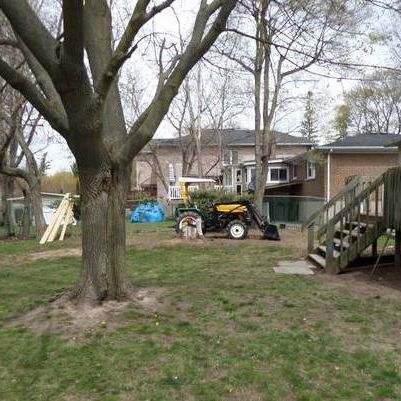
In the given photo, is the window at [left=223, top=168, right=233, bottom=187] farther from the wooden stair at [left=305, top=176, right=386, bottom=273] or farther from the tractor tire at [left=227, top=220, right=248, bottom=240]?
the wooden stair at [left=305, top=176, right=386, bottom=273]

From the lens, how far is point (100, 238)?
6.58 meters

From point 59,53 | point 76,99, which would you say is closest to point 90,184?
point 76,99

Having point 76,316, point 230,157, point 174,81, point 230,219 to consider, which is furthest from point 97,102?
point 230,157

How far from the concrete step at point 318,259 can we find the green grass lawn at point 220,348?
1.64 metres

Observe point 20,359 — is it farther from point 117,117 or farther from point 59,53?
point 117,117

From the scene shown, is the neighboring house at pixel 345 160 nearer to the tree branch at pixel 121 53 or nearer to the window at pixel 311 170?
the window at pixel 311 170

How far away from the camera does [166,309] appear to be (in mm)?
6492

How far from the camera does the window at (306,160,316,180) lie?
96.8 feet

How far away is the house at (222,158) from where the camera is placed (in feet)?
121

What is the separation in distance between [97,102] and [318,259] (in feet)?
20.4

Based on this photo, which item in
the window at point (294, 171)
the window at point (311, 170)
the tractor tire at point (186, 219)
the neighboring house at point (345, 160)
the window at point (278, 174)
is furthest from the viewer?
the window at point (278, 174)

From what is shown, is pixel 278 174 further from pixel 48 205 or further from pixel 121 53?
pixel 121 53

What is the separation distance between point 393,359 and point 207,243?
9952mm

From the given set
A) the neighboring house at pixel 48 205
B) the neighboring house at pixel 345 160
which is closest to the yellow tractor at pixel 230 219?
the neighboring house at pixel 345 160
